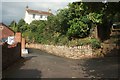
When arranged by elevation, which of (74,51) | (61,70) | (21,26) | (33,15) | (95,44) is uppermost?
(33,15)

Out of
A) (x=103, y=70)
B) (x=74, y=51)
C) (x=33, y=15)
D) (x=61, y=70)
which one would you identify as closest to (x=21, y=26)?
(x=33, y=15)

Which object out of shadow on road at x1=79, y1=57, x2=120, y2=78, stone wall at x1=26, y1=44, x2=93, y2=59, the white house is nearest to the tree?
the white house

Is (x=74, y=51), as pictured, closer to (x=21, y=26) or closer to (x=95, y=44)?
(x=95, y=44)

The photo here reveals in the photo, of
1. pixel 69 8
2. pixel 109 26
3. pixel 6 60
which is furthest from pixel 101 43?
pixel 6 60

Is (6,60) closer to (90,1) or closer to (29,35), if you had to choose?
(90,1)

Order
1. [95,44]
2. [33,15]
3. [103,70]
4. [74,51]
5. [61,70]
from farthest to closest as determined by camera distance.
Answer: [33,15]
[74,51]
[95,44]
[61,70]
[103,70]

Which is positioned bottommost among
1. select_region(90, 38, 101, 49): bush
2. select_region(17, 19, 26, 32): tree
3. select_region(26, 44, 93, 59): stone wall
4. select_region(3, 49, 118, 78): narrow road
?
select_region(3, 49, 118, 78): narrow road

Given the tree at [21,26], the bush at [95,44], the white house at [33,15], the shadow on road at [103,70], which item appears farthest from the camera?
the white house at [33,15]

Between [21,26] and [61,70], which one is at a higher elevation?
[21,26]

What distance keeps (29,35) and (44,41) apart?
869 centimetres

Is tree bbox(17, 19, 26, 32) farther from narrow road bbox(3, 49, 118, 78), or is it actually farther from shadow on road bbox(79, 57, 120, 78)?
shadow on road bbox(79, 57, 120, 78)

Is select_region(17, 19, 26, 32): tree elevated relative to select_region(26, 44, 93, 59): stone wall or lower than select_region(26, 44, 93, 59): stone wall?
elevated

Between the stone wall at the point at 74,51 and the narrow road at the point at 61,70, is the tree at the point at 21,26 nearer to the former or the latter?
the stone wall at the point at 74,51

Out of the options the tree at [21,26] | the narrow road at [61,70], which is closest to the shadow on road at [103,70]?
the narrow road at [61,70]
